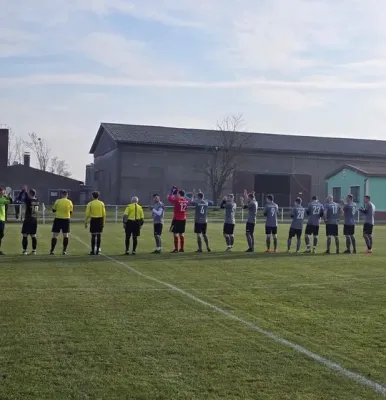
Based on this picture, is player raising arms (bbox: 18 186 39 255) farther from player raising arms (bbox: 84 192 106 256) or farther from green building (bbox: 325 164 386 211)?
green building (bbox: 325 164 386 211)

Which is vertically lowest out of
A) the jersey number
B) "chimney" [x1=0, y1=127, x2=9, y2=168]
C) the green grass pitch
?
the green grass pitch

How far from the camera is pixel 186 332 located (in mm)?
8719

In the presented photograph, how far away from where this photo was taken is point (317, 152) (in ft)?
234

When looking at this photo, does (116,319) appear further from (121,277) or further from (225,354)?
(121,277)

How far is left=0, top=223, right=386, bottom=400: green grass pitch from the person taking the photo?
249 inches

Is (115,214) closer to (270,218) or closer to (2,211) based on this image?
(270,218)

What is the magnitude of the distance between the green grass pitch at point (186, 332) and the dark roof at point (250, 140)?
52.4 metres

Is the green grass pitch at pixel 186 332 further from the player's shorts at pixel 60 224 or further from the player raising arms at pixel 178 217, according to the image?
the player raising arms at pixel 178 217

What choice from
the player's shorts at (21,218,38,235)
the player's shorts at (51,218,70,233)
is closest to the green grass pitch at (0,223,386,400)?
the player's shorts at (21,218,38,235)

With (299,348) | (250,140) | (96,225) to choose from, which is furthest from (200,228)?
(250,140)

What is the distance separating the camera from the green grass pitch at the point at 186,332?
634 centimetres

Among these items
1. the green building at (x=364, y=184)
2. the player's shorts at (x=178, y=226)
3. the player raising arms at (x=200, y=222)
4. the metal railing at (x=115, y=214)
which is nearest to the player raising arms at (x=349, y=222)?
the player raising arms at (x=200, y=222)

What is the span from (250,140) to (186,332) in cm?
6470

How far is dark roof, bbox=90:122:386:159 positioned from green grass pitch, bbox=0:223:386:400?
172ft
